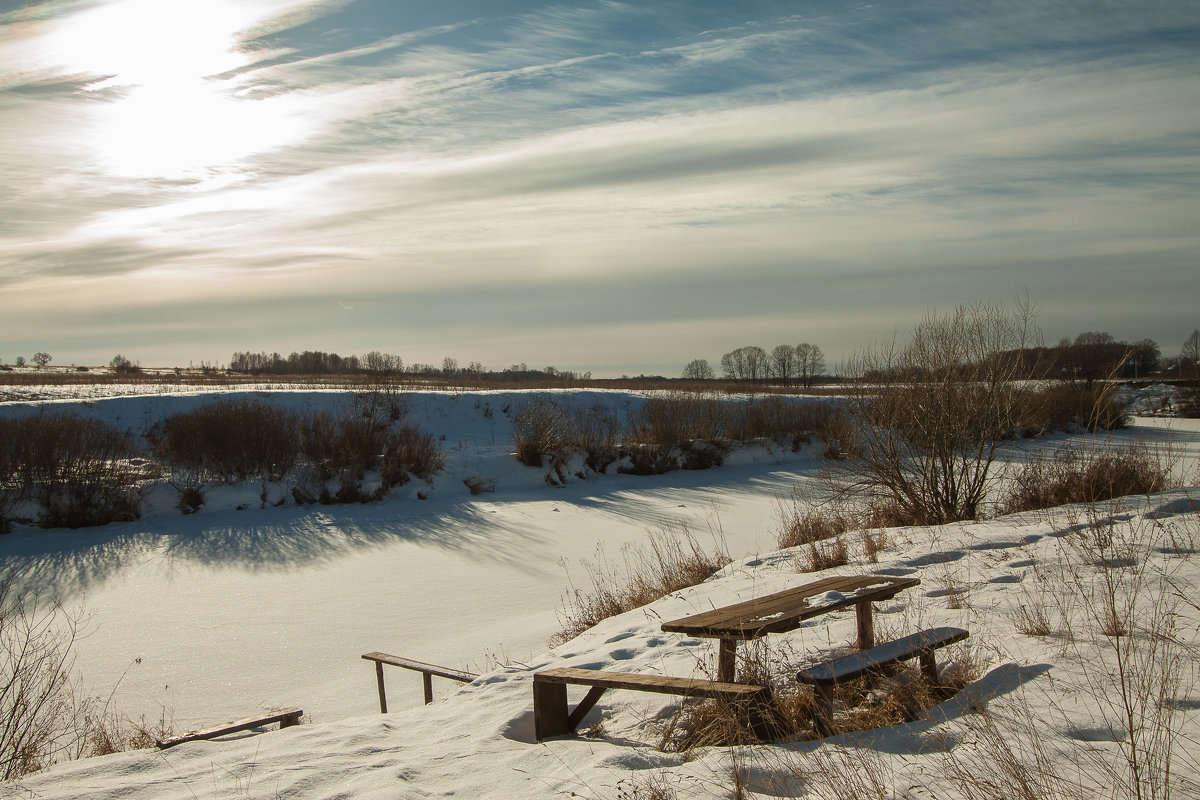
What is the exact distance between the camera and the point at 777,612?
4914 mm

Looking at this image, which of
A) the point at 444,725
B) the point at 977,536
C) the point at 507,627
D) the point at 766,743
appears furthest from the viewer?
the point at 507,627

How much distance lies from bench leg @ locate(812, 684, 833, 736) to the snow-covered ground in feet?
0.44

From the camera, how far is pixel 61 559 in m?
14.4

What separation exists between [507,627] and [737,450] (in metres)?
20.5

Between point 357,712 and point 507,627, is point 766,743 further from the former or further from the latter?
point 507,627

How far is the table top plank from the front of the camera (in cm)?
436

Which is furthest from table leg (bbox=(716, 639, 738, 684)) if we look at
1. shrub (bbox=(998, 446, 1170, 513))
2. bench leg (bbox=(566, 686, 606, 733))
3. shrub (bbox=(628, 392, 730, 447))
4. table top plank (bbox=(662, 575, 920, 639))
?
shrub (bbox=(628, 392, 730, 447))

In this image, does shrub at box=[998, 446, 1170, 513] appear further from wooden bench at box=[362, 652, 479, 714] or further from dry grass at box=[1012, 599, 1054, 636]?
wooden bench at box=[362, 652, 479, 714]

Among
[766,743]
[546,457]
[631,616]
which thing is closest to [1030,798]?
[766,743]

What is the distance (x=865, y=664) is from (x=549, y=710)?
6.58ft

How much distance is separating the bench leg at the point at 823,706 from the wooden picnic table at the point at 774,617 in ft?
1.44

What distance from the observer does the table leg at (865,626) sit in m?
4.94

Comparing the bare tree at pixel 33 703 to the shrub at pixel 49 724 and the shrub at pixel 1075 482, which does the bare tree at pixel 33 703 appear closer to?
the shrub at pixel 49 724

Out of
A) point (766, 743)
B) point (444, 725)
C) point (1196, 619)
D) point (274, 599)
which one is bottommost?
point (274, 599)
